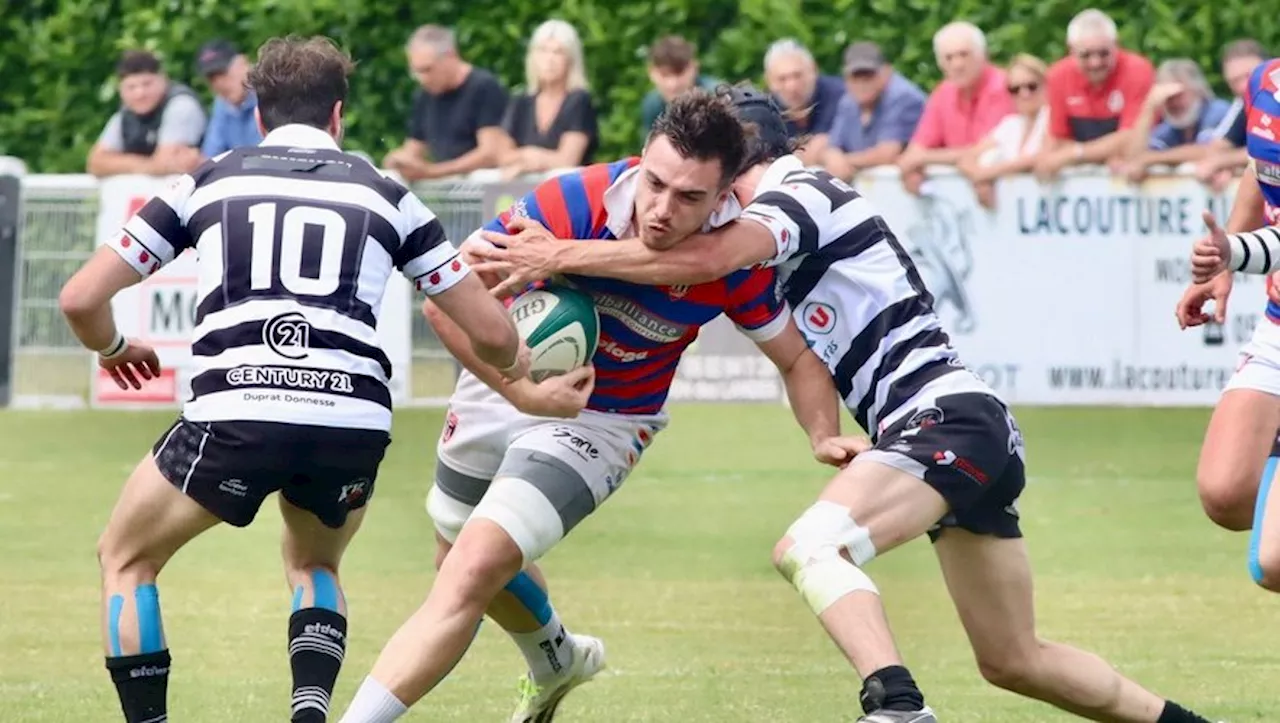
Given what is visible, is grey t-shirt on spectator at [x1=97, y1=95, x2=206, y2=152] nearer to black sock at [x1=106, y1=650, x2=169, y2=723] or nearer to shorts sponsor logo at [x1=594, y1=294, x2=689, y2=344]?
shorts sponsor logo at [x1=594, y1=294, x2=689, y2=344]

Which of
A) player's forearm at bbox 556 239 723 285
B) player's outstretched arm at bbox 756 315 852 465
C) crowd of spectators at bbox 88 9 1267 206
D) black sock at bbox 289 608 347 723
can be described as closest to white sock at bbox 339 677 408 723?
black sock at bbox 289 608 347 723

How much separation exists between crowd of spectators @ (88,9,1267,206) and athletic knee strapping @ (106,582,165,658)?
9011 mm

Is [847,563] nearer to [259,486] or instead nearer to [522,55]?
[259,486]

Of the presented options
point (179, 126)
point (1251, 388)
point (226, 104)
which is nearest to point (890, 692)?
point (1251, 388)

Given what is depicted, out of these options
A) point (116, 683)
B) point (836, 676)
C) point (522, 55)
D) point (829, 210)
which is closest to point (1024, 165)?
point (522, 55)

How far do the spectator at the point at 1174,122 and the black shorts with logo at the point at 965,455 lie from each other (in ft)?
28.7

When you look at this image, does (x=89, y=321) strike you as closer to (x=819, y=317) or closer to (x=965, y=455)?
(x=819, y=317)

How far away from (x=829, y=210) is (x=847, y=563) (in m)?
→ 1.03

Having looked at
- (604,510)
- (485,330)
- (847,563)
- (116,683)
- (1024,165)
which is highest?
(485,330)

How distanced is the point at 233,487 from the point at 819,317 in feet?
5.50

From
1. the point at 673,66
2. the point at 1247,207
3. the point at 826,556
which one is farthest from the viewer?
the point at 673,66

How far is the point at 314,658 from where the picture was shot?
21.4 feet

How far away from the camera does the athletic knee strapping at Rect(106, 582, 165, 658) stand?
246 inches

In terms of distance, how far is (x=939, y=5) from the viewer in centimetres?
1847
